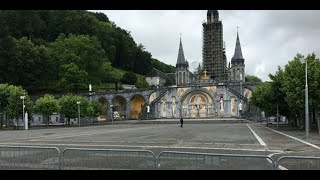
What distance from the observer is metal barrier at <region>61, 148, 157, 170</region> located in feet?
38.0

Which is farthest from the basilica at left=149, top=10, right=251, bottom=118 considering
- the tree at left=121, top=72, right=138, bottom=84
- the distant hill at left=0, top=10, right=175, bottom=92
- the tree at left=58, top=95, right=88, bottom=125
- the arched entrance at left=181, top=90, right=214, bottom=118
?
the tree at left=121, top=72, right=138, bottom=84

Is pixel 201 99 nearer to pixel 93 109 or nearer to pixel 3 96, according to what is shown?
pixel 93 109

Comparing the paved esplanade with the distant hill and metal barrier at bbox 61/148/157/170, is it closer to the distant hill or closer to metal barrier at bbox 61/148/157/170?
metal barrier at bbox 61/148/157/170

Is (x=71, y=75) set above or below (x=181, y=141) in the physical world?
above

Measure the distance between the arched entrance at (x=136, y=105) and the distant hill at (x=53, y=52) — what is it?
11389mm

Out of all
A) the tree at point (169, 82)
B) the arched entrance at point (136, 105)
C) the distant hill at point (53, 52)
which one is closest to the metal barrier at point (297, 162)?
the distant hill at point (53, 52)

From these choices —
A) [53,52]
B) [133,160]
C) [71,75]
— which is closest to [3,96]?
[71,75]

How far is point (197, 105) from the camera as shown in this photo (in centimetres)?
9262

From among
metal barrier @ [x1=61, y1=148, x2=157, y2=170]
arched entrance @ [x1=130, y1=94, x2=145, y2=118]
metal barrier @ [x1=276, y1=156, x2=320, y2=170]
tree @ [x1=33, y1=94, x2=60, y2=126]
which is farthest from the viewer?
arched entrance @ [x1=130, y1=94, x2=145, y2=118]

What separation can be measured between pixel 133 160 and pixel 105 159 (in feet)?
2.87

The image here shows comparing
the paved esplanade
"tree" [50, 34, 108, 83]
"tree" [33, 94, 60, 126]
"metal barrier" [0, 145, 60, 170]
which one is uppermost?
"tree" [50, 34, 108, 83]

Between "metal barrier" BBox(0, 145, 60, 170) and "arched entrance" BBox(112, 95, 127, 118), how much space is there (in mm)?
84442

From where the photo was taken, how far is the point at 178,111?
93.2 m
